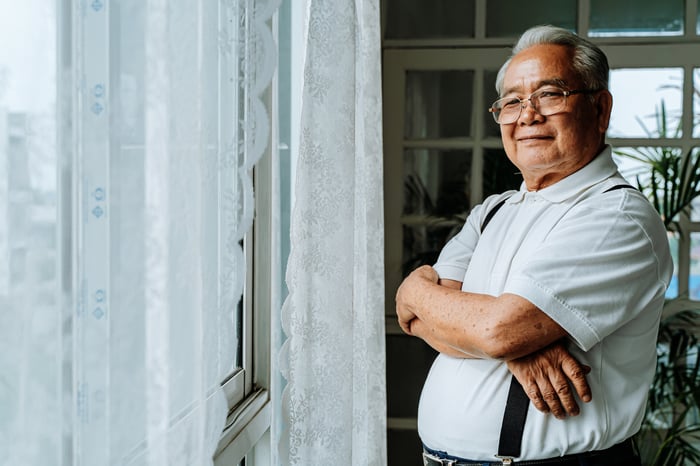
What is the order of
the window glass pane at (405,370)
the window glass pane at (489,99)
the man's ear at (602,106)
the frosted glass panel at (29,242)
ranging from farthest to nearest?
the window glass pane at (405,370) → the window glass pane at (489,99) → the man's ear at (602,106) → the frosted glass panel at (29,242)

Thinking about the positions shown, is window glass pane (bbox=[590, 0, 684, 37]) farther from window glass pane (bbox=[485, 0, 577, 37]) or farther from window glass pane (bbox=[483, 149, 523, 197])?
window glass pane (bbox=[483, 149, 523, 197])

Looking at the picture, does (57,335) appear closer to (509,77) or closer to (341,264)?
(341,264)

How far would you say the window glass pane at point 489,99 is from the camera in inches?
130

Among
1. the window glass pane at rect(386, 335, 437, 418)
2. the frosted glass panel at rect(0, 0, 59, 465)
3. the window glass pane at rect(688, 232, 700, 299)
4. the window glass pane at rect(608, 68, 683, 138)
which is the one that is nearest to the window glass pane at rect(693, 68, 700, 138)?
the window glass pane at rect(608, 68, 683, 138)

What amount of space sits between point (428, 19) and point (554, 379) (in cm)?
242

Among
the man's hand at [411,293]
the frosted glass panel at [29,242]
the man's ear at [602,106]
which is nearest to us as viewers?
the frosted glass panel at [29,242]

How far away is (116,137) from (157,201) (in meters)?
0.10

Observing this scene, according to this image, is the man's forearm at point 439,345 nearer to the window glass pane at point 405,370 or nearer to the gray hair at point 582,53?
the gray hair at point 582,53

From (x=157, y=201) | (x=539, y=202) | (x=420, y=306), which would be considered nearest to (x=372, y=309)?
(x=420, y=306)

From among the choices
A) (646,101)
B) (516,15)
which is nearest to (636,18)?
(646,101)

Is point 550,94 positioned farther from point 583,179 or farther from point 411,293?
point 411,293

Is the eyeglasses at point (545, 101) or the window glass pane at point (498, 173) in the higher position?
the eyeglasses at point (545, 101)

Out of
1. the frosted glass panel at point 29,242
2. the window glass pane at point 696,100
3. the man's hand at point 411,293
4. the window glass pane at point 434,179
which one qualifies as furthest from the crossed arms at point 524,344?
the window glass pane at point 696,100

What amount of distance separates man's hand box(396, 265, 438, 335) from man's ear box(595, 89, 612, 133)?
0.54 m
